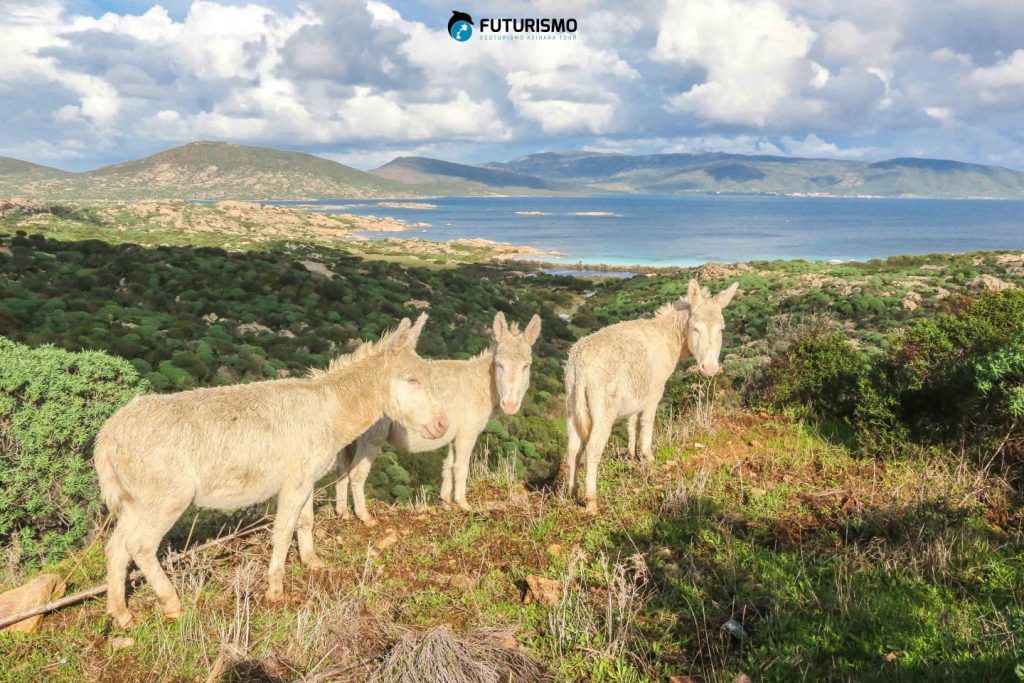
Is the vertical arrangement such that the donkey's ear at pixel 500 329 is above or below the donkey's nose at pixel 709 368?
above

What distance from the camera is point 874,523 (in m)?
7.12

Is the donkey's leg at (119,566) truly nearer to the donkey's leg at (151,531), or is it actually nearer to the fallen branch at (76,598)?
the donkey's leg at (151,531)

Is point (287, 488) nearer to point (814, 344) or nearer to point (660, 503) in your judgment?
point (660, 503)

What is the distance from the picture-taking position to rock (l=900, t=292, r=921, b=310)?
31936 mm

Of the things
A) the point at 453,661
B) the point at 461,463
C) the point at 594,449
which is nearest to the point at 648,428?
the point at 594,449

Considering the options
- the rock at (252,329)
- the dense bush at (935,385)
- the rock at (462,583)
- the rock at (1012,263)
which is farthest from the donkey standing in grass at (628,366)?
the rock at (1012,263)

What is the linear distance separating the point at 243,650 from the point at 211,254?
34217 mm

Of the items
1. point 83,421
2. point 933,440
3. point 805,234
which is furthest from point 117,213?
point 805,234

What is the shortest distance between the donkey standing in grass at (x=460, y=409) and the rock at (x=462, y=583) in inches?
82.0

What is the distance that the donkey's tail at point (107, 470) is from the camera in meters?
5.52

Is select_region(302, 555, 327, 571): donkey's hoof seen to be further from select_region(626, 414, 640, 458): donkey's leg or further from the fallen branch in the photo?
select_region(626, 414, 640, 458): donkey's leg

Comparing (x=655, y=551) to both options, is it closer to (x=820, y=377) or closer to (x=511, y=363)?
(x=511, y=363)

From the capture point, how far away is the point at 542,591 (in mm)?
6039

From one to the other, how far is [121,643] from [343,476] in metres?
3.40
